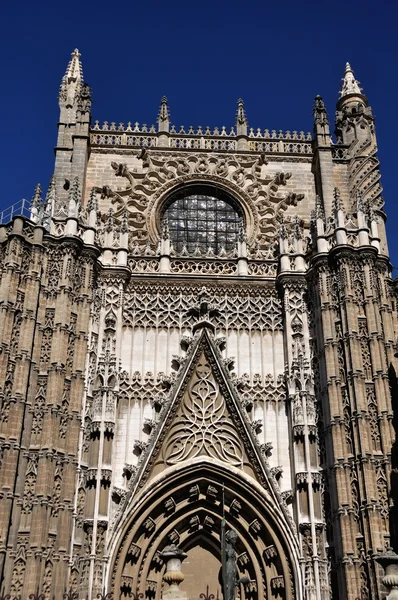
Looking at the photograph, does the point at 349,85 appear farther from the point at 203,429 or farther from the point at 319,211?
the point at 203,429

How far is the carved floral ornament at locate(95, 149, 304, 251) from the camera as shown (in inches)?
864

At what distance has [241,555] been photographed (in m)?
17.6

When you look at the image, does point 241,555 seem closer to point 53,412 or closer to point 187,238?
point 53,412

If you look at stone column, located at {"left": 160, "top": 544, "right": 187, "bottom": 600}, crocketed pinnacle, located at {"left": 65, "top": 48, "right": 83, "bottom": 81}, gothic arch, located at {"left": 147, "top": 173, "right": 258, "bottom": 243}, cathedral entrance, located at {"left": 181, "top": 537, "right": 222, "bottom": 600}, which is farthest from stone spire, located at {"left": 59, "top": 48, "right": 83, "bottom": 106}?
stone column, located at {"left": 160, "top": 544, "right": 187, "bottom": 600}

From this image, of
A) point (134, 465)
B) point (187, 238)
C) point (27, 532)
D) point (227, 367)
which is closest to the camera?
point (27, 532)

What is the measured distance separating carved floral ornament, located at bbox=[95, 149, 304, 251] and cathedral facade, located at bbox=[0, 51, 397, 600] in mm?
61

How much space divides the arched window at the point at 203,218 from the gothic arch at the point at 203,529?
6.94 metres

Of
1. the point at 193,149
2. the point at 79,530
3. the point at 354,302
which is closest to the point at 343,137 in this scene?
the point at 193,149

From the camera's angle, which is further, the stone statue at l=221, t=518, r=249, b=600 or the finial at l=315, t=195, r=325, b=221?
the finial at l=315, t=195, r=325, b=221

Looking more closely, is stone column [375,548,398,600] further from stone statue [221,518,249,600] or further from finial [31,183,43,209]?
finial [31,183,43,209]

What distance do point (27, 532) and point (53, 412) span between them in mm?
2712

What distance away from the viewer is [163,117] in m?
23.8

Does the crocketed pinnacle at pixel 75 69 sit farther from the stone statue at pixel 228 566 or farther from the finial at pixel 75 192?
the stone statue at pixel 228 566

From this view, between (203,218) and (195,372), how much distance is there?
5.54 meters
